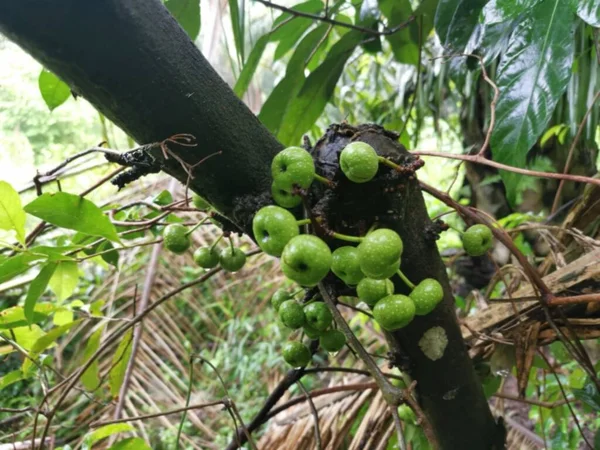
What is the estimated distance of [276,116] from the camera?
75cm

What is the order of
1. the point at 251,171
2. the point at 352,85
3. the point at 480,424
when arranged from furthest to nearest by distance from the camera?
the point at 352,85 < the point at 480,424 < the point at 251,171

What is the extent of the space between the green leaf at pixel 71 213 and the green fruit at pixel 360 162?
0.23 metres

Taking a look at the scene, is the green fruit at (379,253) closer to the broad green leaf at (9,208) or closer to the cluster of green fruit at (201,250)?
the cluster of green fruit at (201,250)

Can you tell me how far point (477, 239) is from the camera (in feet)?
1.40

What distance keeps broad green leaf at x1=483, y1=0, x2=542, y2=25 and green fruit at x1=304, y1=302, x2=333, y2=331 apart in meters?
0.26

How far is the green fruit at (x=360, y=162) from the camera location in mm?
316

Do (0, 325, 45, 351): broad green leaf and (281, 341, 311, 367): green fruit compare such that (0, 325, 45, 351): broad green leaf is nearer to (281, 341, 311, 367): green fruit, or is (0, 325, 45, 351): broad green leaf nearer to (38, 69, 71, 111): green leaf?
(38, 69, 71, 111): green leaf

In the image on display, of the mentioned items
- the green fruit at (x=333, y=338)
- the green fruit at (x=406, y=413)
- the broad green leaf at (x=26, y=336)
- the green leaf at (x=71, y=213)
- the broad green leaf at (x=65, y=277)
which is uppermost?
the green leaf at (x=71, y=213)

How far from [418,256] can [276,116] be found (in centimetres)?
43

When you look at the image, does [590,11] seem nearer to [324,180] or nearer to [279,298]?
[324,180]

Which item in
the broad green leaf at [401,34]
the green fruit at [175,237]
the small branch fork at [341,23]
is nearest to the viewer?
the green fruit at [175,237]

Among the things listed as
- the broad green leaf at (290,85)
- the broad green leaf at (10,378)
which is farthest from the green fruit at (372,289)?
the broad green leaf at (10,378)

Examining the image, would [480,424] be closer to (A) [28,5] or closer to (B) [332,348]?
(B) [332,348]

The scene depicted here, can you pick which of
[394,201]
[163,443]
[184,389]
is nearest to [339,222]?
[394,201]
